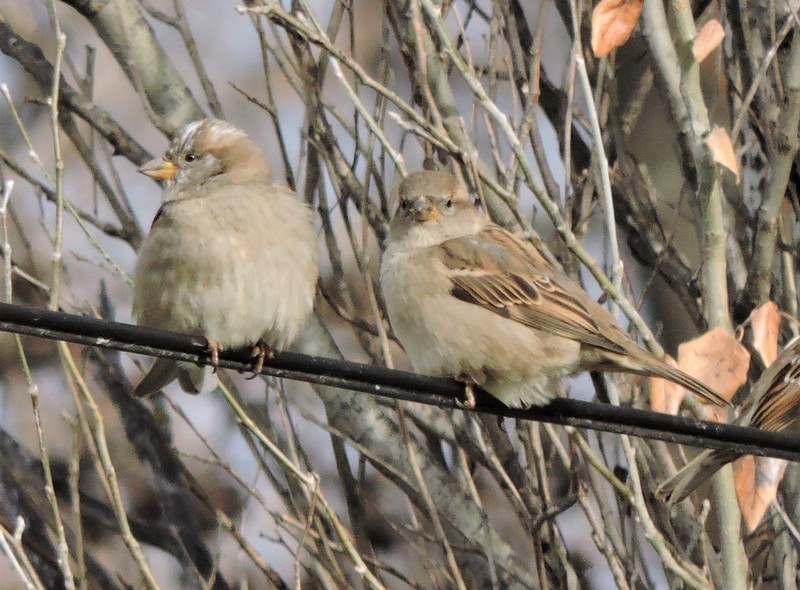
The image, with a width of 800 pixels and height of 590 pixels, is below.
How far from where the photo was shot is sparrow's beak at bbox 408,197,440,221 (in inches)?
179

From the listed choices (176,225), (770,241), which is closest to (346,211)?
(176,225)

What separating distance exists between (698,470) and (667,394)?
0.31 m

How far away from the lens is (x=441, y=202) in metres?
4.63

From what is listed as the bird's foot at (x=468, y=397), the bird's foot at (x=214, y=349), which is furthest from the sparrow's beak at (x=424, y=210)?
the bird's foot at (x=214, y=349)

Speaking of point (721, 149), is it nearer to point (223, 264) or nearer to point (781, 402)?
point (781, 402)

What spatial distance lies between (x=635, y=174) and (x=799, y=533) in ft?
4.87

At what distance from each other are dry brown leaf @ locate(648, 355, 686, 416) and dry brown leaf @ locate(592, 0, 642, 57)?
3.29 ft

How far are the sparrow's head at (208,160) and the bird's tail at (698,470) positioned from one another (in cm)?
171

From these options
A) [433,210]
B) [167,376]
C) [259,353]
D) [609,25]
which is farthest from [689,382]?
[167,376]

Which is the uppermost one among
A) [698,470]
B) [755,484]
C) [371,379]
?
[371,379]

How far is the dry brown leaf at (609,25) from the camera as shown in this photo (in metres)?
4.32

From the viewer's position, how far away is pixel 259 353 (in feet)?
13.9

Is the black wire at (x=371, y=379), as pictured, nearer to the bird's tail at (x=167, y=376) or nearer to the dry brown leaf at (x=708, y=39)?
the bird's tail at (x=167, y=376)

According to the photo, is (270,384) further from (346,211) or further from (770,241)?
→ (770,241)
